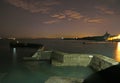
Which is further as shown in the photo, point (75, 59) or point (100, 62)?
point (75, 59)

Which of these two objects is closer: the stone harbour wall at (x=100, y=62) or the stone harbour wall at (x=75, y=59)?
the stone harbour wall at (x=100, y=62)

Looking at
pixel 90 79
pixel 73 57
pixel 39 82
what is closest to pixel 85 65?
pixel 73 57

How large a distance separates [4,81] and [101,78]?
14.8 metres

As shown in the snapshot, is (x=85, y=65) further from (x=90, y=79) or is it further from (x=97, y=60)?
(x=90, y=79)

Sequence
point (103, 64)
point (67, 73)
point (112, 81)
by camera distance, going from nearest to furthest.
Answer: point (112, 81), point (103, 64), point (67, 73)

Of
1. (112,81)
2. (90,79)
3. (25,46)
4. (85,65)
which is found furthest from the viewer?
(25,46)

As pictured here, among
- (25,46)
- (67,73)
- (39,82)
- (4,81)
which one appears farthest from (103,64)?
(25,46)

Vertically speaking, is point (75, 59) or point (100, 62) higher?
point (100, 62)

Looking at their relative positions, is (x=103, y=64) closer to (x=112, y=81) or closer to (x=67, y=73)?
(x=67, y=73)

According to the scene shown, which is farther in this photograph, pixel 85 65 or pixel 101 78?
pixel 85 65

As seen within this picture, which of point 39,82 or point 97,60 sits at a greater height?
point 97,60

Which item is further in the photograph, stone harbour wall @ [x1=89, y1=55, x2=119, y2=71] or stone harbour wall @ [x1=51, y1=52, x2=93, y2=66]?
stone harbour wall @ [x1=51, y1=52, x2=93, y2=66]

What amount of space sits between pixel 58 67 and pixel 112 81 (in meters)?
20.1

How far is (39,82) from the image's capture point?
57.7ft
